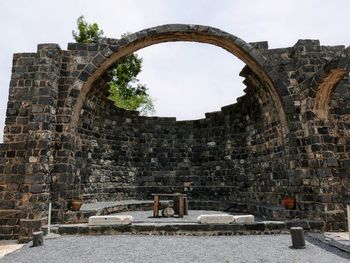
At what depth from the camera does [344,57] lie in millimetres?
5965

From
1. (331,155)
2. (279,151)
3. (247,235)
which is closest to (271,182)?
(279,151)

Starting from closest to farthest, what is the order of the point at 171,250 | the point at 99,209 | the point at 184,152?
the point at 171,250
the point at 99,209
the point at 184,152

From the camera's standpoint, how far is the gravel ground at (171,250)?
13.4 ft

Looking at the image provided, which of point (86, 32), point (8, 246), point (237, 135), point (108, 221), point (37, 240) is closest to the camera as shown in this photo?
point (37, 240)

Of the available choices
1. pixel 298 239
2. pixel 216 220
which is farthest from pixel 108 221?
pixel 298 239

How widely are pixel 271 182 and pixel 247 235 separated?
284 centimetres

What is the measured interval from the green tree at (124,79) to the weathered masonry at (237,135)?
915cm

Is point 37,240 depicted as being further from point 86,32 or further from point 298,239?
point 86,32

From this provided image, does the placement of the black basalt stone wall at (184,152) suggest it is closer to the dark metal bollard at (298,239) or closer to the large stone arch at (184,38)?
the large stone arch at (184,38)

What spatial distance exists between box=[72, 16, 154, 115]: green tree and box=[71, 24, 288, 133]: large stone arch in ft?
35.4

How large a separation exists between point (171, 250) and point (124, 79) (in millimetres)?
16884

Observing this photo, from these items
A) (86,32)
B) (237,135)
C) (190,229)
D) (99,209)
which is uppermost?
(86,32)

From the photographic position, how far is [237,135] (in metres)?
10.4

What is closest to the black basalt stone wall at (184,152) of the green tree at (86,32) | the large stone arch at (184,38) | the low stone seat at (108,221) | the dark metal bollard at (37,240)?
the large stone arch at (184,38)
